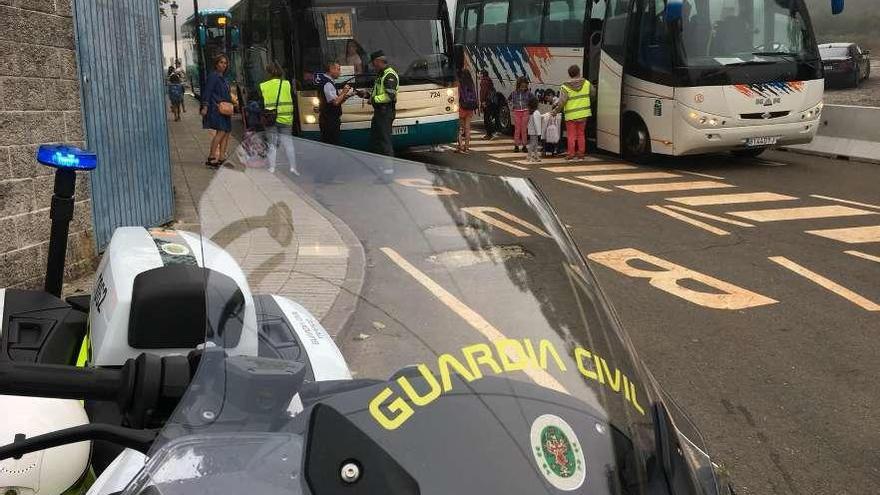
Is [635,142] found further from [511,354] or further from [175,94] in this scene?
[175,94]

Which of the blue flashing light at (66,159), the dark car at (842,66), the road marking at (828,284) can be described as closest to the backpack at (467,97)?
the road marking at (828,284)

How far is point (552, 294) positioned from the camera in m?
1.63

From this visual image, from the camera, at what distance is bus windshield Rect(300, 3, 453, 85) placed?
45.3ft

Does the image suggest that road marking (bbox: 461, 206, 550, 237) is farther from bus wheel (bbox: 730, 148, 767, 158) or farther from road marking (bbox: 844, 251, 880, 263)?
bus wheel (bbox: 730, 148, 767, 158)

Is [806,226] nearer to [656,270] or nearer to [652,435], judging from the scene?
[656,270]

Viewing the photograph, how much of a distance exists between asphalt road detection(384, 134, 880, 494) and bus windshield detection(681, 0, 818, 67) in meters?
2.24

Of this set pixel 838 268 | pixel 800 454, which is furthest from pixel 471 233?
pixel 838 268

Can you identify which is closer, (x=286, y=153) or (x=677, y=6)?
(x=286, y=153)

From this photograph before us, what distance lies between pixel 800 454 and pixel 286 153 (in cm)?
300

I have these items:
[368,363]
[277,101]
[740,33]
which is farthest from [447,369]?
[740,33]

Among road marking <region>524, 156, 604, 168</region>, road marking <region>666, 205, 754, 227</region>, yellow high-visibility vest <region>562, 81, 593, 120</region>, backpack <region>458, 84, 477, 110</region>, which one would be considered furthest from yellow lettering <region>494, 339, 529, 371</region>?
backpack <region>458, 84, 477, 110</region>

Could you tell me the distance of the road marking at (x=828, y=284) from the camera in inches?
241

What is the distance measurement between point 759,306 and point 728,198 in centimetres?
534

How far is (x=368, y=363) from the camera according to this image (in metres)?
1.50
